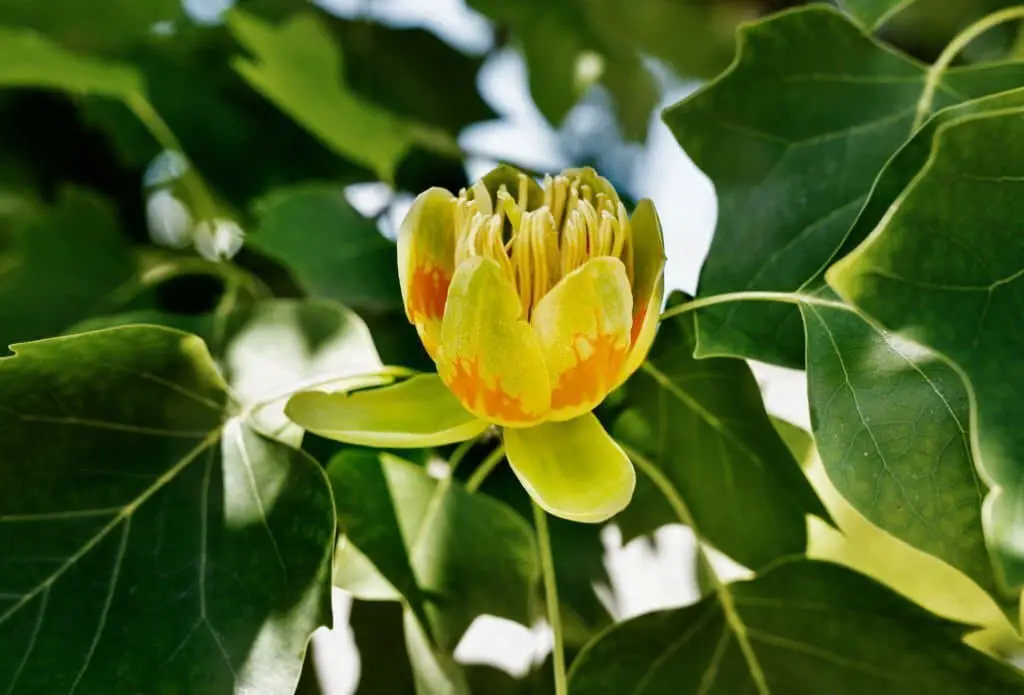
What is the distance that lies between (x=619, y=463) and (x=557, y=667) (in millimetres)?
108

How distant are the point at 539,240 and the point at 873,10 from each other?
237 mm

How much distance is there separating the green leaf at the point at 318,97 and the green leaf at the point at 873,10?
0.40 meters

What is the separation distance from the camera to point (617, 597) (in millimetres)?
615

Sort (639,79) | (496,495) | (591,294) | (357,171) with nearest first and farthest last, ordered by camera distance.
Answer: (591,294) → (496,495) → (357,171) → (639,79)

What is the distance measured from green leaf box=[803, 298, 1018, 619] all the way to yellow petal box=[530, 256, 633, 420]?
0.08 m

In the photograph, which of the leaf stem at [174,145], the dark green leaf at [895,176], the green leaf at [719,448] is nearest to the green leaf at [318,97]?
the leaf stem at [174,145]

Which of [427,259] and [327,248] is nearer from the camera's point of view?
[427,259]

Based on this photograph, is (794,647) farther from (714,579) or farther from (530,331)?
(530,331)

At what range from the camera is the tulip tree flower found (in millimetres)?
346

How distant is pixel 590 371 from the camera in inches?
14.3

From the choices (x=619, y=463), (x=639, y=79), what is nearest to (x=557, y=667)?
(x=619, y=463)

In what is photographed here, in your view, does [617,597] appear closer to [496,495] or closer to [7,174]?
[496,495]

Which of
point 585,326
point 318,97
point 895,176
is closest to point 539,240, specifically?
point 585,326

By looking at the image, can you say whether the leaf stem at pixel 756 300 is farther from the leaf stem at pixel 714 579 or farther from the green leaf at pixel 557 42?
the green leaf at pixel 557 42
